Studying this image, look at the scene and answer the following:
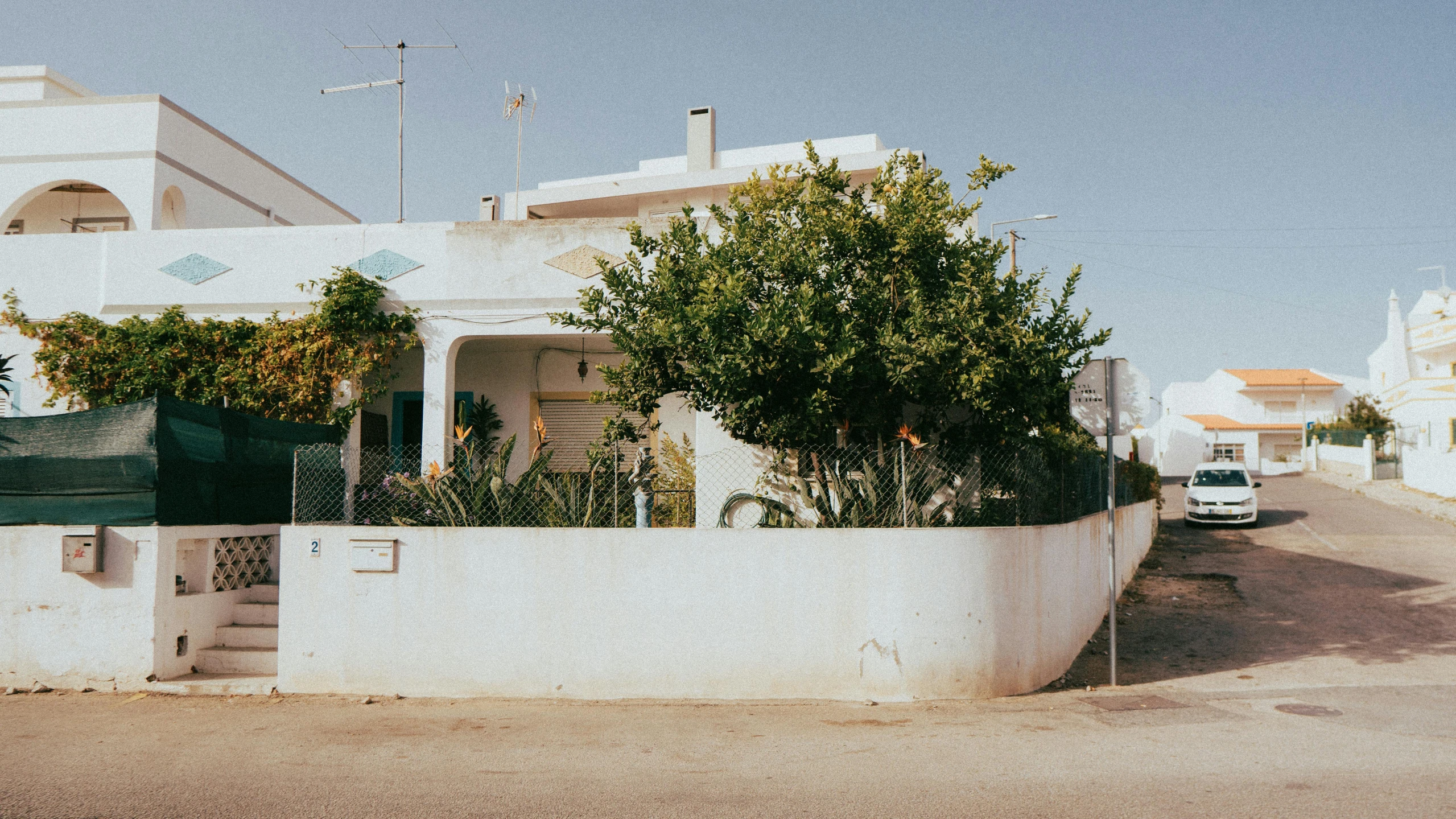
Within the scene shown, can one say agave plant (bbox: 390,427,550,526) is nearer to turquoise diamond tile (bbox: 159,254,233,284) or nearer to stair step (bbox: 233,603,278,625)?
stair step (bbox: 233,603,278,625)

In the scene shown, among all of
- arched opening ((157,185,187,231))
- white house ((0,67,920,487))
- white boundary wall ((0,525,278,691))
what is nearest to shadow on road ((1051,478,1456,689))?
white house ((0,67,920,487))

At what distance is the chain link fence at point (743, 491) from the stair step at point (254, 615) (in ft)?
4.15

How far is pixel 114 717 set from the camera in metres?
Answer: 7.68

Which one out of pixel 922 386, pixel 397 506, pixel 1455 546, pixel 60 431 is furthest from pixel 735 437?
pixel 1455 546

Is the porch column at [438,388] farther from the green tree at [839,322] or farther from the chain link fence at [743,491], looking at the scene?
the green tree at [839,322]

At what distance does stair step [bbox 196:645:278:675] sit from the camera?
8.99m

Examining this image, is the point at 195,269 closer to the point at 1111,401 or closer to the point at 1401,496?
the point at 1111,401

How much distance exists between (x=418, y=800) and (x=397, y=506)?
427 cm

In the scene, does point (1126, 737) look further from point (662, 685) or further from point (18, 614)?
point (18, 614)

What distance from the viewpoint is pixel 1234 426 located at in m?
55.5

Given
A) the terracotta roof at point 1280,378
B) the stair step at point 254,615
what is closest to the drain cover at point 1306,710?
the stair step at point 254,615

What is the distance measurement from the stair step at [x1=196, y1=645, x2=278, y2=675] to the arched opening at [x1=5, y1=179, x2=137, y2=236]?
12.3 meters

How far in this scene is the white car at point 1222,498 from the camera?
22.5 metres

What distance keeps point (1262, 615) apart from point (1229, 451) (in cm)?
4822
